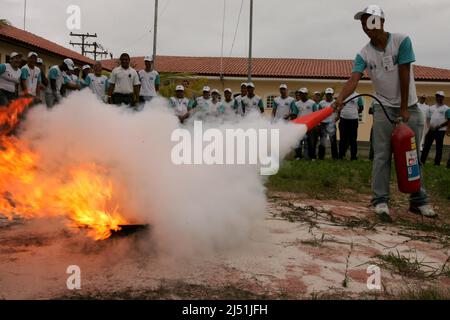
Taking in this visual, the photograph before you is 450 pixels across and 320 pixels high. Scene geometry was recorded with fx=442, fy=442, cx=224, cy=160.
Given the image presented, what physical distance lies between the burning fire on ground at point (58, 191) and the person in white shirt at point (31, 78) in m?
5.64

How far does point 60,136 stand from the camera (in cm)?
383

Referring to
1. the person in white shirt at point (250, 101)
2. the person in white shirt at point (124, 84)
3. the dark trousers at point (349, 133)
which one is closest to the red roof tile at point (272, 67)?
the dark trousers at point (349, 133)

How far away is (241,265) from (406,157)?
2.68 m

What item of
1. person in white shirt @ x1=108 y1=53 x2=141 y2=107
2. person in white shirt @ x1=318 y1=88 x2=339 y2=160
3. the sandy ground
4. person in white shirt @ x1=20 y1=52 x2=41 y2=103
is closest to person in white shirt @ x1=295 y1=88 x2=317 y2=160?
person in white shirt @ x1=318 y1=88 x2=339 y2=160

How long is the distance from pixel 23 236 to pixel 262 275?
2193mm

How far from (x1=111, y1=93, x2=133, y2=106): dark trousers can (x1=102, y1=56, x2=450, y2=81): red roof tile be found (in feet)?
62.4

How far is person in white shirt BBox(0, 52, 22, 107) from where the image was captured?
883 centimetres

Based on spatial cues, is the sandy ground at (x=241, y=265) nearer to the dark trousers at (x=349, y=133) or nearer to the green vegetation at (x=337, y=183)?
the green vegetation at (x=337, y=183)

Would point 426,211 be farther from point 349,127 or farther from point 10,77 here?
point 10,77

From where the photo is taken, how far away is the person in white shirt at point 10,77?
29.0ft

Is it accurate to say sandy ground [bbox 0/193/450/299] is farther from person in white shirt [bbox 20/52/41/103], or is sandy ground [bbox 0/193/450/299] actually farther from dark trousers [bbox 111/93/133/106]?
person in white shirt [bbox 20/52/41/103]
